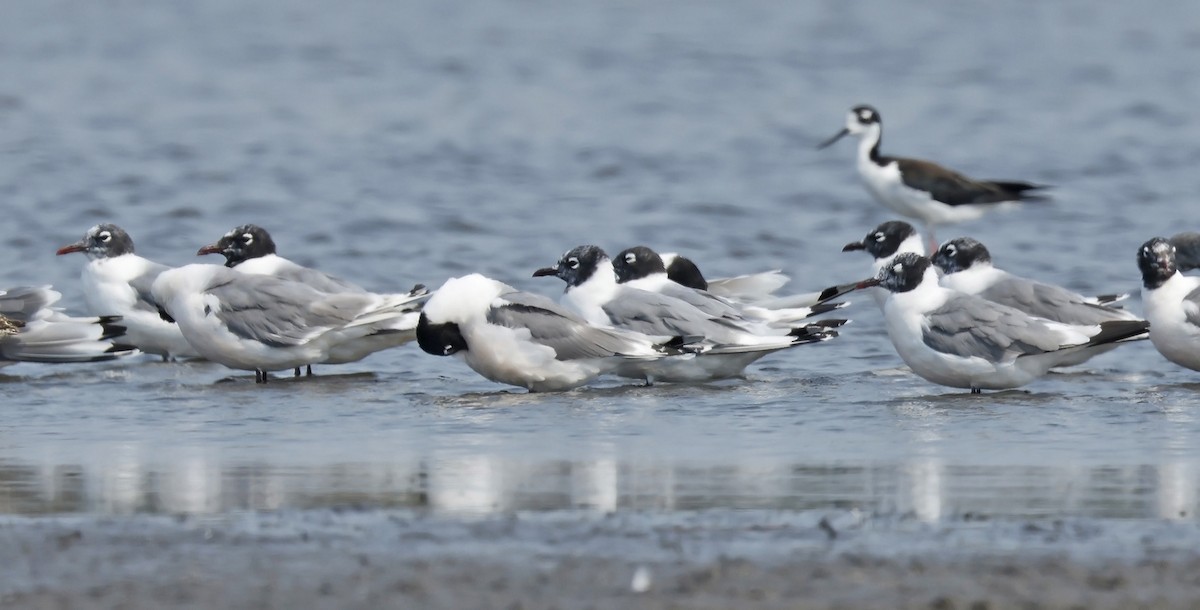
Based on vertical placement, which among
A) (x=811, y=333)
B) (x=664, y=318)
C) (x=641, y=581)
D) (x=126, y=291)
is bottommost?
(x=641, y=581)

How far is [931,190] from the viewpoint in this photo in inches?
658

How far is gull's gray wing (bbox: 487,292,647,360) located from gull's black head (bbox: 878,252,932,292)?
4.13 feet

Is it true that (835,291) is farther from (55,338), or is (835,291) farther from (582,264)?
(55,338)

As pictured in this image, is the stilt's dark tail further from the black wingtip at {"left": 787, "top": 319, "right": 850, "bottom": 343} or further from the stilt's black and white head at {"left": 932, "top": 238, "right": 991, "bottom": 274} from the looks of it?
the black wingtip at {"left": 787, "top": 319, "right": 850, "bottom": 343}

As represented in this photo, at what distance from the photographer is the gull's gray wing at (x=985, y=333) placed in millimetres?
9609

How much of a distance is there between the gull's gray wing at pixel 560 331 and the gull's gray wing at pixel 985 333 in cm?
143

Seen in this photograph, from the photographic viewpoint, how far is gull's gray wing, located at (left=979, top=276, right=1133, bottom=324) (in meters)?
10.4

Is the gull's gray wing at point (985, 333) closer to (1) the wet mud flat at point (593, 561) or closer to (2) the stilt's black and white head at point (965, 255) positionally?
(2) the stilt's black and white head at point (965, 255)

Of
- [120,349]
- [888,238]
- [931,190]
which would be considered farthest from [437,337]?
[931,190]

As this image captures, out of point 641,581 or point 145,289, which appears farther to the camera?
point 145,289

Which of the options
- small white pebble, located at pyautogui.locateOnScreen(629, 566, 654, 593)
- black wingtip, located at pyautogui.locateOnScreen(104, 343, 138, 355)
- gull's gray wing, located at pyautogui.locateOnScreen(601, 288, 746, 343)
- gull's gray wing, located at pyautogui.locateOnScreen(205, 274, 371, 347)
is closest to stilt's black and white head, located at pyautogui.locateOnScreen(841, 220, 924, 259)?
gull's gray wing, located at pyautogui.locateOnScreen(601, 288, 746, 343)

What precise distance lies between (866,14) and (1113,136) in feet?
34.9

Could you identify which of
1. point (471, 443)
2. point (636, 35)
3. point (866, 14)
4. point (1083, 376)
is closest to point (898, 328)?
point (1083, 376)

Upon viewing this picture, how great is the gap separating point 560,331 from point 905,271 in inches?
66.8
